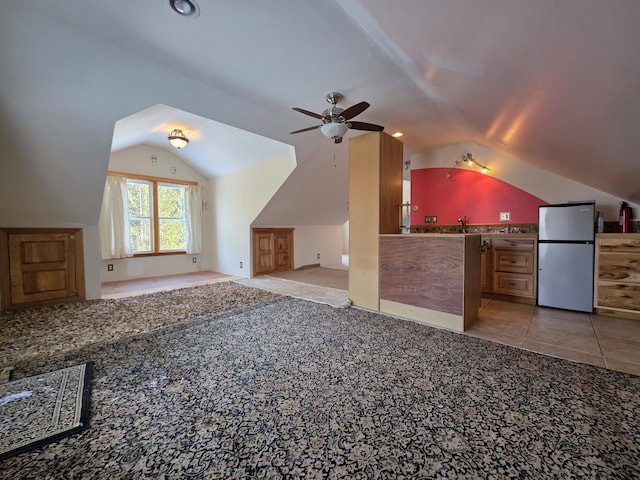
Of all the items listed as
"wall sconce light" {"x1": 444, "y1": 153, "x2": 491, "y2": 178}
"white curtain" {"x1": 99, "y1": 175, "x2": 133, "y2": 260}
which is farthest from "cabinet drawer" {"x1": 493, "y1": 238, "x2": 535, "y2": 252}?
"white curtain" {"x1": 99, "y1": 175, "x2": 133, "y2": 260}

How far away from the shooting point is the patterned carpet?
113 cm

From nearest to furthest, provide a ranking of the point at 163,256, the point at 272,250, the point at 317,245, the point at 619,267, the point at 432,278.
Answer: the point at 432,278 → the point at 619,267 → the point at 163,256 → the point at 272,250 → the point at 317,245

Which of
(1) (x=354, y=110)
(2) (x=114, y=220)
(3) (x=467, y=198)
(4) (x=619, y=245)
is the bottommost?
(4) (x=619, y=245)

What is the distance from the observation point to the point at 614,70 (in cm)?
111

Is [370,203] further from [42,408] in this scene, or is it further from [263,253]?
[263,253]

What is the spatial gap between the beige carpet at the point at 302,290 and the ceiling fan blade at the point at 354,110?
2242 mm

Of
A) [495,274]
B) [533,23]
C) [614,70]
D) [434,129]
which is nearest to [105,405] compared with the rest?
[533,23]

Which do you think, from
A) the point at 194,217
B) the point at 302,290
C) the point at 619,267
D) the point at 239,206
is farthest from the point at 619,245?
the point at 194,217

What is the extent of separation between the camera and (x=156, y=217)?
566 cm

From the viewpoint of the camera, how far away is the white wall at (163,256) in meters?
5.13

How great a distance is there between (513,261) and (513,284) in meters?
0.32

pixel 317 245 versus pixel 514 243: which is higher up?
pixel 514 243

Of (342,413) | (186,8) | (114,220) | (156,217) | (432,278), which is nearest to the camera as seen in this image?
(342,413)

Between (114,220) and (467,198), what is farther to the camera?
(114,220)
